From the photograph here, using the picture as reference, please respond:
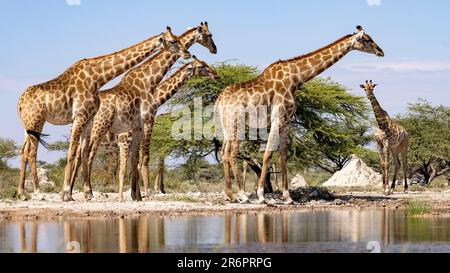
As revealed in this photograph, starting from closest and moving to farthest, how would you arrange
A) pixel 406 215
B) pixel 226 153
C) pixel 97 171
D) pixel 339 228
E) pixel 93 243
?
pixel 93 243, pixel 339 228, pixel 406 215, pixel 226 153, pixel 97 171

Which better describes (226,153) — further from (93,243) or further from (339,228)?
(93,243)

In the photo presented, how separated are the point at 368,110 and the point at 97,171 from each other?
12.8m

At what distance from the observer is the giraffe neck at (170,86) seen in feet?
74.1

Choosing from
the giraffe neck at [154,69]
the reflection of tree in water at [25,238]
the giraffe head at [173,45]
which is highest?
the giraffe head at [173,45]

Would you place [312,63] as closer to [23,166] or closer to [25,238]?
[23,166]

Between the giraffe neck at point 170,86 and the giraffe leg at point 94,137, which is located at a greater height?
the giraffe neck at point 170,86

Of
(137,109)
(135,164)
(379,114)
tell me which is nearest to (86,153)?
(135,164)

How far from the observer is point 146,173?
73.2ft

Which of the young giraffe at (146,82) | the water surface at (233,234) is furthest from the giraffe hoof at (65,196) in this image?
the water surface at (233,234)

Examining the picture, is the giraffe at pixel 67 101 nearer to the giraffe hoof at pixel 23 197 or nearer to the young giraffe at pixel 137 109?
the giraffe hoof at pixel 23 197

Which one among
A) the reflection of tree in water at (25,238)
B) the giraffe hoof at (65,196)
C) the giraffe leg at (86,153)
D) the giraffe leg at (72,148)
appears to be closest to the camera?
the reflection of tree in water at (25,238)

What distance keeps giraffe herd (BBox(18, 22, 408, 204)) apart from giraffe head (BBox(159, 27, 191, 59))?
22 mm

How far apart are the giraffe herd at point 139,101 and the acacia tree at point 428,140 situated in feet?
56.2
